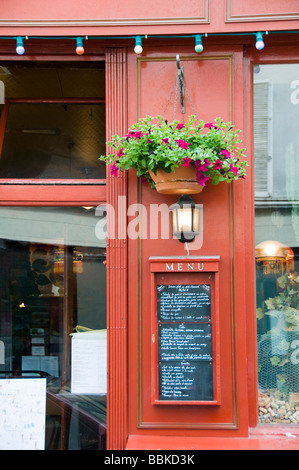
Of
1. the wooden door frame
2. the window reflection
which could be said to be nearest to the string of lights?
the wooden door frame

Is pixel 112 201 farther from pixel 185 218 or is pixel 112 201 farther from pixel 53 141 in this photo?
pixel 53 141

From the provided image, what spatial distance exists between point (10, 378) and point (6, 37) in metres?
3.27

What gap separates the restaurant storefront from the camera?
4648 mm

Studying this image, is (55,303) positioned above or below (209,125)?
below

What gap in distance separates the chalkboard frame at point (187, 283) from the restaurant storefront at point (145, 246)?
0.04ft

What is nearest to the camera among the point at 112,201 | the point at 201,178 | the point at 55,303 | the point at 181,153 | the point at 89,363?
the point at 181,153

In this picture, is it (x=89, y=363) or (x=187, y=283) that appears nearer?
(x=187, y=283)

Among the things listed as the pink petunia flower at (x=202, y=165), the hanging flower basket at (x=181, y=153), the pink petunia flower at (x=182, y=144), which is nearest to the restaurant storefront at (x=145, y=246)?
the hanging flower basket at (x=181, y=153)

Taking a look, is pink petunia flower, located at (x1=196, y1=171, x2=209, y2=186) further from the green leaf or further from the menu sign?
the green leaf

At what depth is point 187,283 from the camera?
184 inches

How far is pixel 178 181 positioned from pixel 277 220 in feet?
3.84

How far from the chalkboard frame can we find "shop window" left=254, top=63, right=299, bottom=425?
53 centimetres

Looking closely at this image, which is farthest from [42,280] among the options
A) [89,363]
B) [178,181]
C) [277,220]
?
[277,220]

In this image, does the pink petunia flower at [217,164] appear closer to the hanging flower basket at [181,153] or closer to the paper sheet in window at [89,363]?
the hanging flower basket at [181,153]
